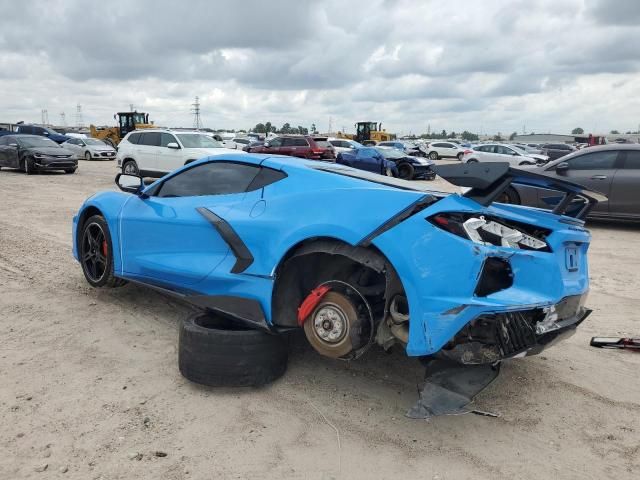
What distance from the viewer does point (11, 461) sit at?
2672 millimetres

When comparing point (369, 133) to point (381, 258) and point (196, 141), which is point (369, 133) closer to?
point (196, 141)

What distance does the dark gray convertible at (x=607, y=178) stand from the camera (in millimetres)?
9406

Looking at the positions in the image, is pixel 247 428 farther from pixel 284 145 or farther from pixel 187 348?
pixel 284 145

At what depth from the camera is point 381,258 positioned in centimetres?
302

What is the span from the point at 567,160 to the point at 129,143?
13.4 m

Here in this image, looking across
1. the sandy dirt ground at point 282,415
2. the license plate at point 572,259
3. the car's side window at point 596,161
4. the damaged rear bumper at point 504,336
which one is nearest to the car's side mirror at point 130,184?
the sandy dirt ground at point 282,415

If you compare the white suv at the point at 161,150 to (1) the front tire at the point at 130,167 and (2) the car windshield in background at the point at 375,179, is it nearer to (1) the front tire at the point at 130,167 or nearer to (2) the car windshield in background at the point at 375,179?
(1) the front tire at the point at 130,167

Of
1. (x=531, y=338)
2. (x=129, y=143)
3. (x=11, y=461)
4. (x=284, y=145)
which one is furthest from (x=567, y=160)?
(x=284, y=145)

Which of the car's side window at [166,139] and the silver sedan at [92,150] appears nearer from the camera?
the car's side window at [166,139]

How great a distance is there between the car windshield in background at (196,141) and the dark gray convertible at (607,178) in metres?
9.92

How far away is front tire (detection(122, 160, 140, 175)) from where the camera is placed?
17.5 m

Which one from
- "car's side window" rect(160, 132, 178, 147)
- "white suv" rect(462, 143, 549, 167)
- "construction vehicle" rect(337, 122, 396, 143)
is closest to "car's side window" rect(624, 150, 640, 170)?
"car's side window" rect(160, 132, 178, 147)

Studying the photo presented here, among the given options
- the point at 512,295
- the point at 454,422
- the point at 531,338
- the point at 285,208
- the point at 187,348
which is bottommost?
the point at 454,422

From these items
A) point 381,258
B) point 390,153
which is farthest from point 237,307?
point 390,153
